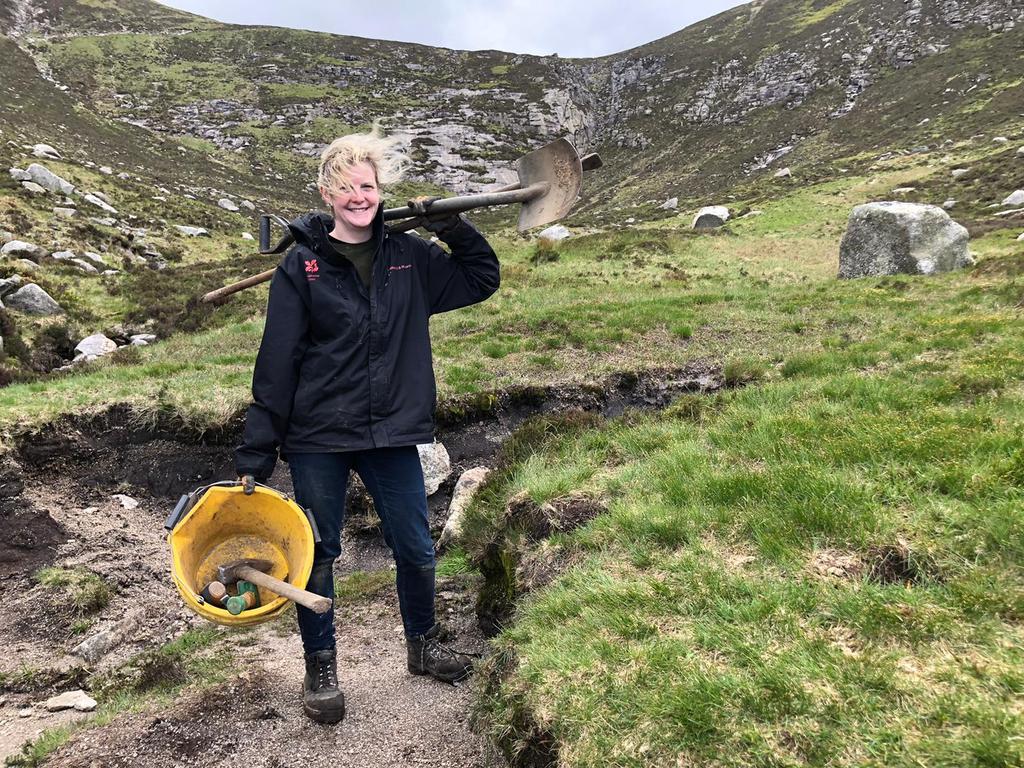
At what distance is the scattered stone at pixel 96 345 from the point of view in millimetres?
14688

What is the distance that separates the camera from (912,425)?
499 centimetres

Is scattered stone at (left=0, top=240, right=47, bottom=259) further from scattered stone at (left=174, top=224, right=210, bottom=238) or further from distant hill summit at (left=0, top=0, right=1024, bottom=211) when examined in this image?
distant hill summit at (left=0, top=0, right=1024, bottom=211)

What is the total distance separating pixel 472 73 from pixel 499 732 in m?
91.4

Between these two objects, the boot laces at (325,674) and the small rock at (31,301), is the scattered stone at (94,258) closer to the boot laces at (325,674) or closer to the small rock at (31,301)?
→ the small rock at (31,301)

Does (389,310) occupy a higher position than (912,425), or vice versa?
(389,310)

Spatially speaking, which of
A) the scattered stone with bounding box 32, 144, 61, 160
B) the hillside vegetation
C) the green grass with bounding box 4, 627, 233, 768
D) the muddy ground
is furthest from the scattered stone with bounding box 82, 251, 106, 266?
the green grass with bounding box 4, 627, 233, 768

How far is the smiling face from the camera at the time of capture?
3781mm

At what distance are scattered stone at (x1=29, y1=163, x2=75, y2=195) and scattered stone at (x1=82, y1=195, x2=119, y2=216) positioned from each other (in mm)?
645

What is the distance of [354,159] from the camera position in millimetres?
3787

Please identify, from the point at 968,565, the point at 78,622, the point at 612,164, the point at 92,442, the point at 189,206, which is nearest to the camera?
the point at 968,565

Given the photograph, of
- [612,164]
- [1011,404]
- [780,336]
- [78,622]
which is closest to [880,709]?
[1011,404]

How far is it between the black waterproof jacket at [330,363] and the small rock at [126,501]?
16.5 feet

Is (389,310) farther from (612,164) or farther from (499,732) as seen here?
(612,164)

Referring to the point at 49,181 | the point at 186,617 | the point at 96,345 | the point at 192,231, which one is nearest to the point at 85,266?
the point at 96,345
